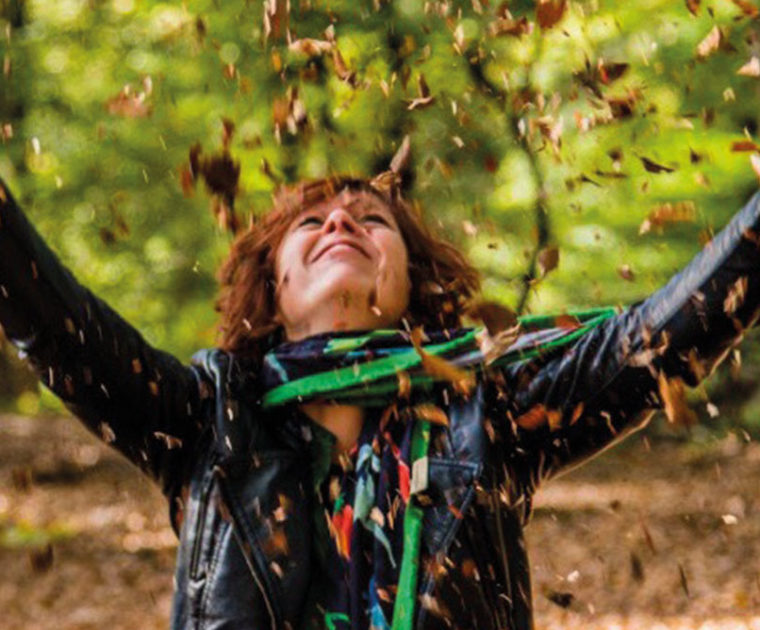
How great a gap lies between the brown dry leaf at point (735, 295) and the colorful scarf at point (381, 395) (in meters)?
0.37

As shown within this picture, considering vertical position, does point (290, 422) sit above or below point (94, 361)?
below

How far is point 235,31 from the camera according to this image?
7.77 meters

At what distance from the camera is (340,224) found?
2.63 metres

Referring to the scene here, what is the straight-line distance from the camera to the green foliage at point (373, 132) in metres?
7.58

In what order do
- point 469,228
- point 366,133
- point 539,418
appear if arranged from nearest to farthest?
point 539,418
point 469,228
point 366,133

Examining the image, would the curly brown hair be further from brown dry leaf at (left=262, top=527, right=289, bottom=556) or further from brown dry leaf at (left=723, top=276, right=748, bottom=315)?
brown dry leaf at (left=723, top=276, right=748, bottom=315)

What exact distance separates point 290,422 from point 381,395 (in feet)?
0.68

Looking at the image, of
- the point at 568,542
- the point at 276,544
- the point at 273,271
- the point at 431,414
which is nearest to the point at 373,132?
the point at 568,542

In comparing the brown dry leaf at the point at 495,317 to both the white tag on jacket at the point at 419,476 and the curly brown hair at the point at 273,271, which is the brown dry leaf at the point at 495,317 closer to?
the curly brown hair at the point at 273,271

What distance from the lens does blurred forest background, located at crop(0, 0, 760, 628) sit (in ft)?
24.8

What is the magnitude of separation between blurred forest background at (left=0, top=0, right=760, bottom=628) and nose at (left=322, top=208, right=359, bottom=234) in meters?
4.72

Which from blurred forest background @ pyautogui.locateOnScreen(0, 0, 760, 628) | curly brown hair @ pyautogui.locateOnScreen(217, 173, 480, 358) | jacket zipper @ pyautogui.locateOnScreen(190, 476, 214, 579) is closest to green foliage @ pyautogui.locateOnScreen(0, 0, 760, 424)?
blurred forest background @ pyautogui.locateOnScreen(0, 0, 760, 628)

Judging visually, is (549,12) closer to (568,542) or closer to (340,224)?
(340,224)

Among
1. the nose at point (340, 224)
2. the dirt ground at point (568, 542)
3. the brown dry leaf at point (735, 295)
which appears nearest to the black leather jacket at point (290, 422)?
the brown dry leaf at point (735, 295)
